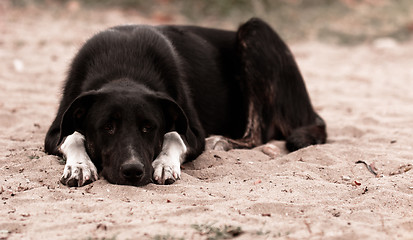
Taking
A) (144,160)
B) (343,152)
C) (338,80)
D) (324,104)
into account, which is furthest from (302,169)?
(338,80)

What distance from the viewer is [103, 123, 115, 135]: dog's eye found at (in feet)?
13.1

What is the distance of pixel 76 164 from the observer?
4.06 metres

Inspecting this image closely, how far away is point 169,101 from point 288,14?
10180 mm

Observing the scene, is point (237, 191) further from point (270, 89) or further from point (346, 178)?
point (270, 89)

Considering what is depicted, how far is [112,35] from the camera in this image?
16.6ft

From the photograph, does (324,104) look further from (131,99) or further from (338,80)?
(131,99)

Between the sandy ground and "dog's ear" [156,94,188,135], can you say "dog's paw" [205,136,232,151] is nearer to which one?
the sandy ground

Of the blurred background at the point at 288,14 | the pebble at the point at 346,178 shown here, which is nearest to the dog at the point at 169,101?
the pebble at the point at 346,178

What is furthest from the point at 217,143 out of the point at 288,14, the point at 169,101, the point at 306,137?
the point at 288,14

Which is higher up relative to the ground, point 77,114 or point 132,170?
point 77,114

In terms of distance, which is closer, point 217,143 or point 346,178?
point 346,178

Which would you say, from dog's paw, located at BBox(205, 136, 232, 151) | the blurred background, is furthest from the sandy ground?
the blurred background

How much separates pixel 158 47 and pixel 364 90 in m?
4.87

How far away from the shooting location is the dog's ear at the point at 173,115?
4180mm
